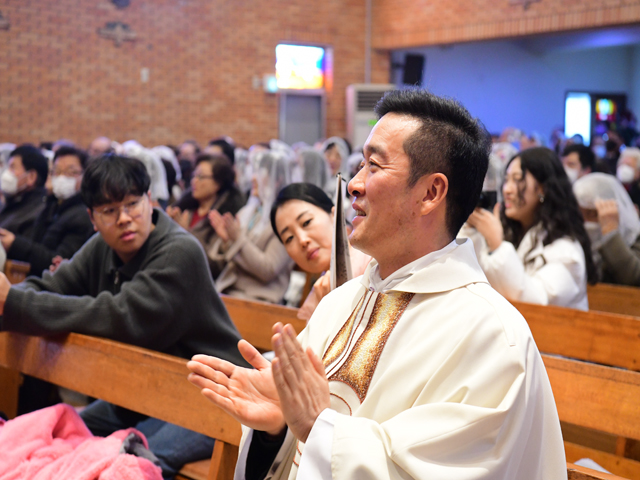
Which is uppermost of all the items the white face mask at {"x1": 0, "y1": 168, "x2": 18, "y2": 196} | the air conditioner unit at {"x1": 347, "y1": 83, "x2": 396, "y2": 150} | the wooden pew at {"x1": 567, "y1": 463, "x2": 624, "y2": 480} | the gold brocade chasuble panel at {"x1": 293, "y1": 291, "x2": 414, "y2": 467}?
the air conditioner unit at {"x1": 347, "y1": 83, "x2": 396, "y2": 150}

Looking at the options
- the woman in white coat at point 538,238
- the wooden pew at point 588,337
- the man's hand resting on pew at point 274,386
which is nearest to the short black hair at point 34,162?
the woman in white coat at point 538,238

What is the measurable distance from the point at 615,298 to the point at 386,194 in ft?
9.30

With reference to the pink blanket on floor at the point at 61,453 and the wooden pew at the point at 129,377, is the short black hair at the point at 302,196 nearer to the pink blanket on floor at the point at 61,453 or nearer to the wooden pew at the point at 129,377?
the wooden pew at the point at 129,377

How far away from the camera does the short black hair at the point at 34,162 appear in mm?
5434

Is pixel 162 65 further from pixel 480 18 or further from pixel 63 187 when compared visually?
pixel 63 187

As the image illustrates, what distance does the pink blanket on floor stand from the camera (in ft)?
6.85

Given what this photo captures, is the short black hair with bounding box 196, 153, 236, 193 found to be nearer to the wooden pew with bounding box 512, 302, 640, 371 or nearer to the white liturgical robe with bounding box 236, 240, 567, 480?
the wooden pew with bounding box 512, 302, 640, 371

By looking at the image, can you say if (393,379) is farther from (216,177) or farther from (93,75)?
(93,75)

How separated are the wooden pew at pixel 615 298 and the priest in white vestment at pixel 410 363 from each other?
259cm

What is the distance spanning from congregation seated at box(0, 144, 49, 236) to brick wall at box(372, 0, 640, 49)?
8.72m

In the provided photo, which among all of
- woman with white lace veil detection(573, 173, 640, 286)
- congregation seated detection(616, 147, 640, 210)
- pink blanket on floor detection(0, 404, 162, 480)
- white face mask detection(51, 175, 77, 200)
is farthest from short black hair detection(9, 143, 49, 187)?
congregation seated detection(616, 147, 640, 210)

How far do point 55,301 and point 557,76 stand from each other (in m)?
17.0

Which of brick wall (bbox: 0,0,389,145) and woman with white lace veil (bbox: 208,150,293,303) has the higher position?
brick wall (bbox: 0,0,389,145)

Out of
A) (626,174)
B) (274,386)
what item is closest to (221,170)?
(274,386)
